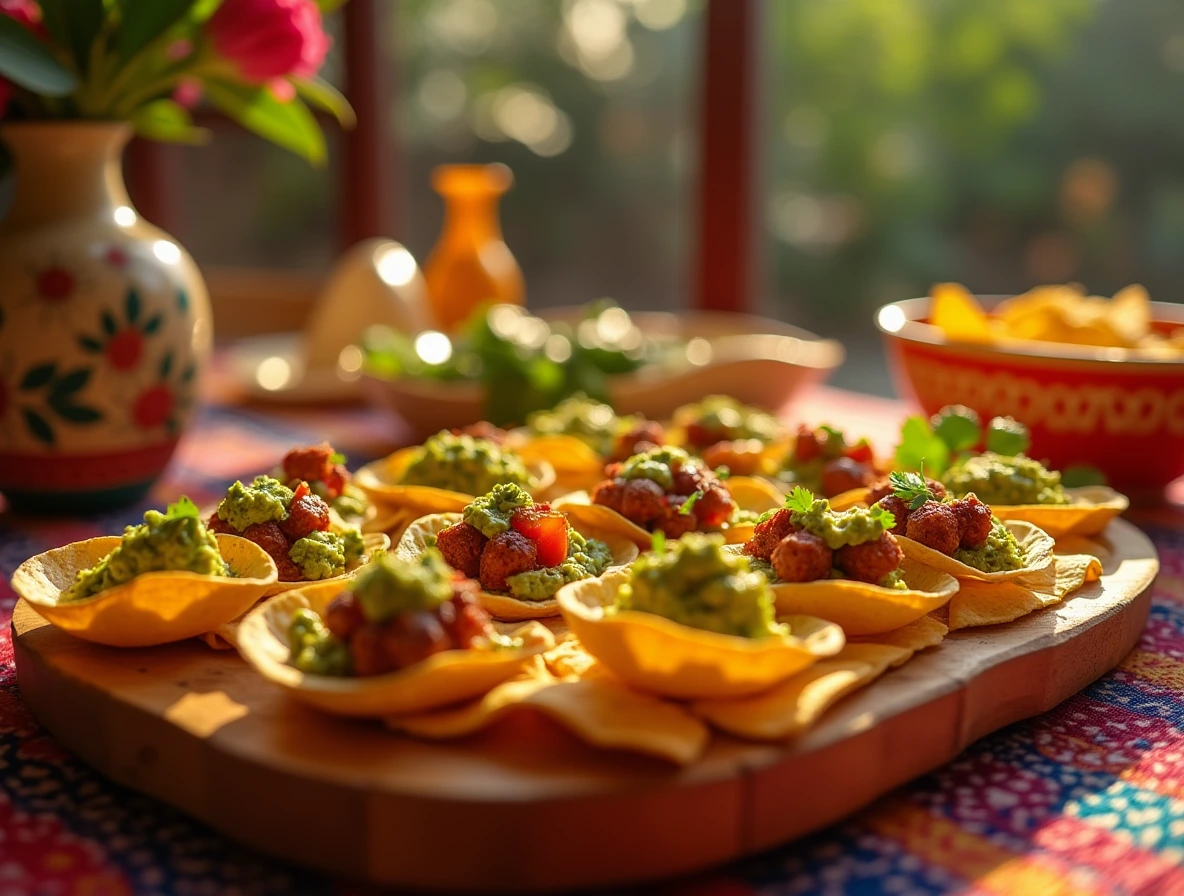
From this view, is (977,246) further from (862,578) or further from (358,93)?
(862,578)

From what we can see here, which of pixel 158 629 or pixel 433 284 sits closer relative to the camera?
pixel 158 629

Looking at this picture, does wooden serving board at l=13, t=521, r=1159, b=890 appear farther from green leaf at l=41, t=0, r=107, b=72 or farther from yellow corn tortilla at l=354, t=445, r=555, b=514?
green leaf at l=41, t=0, r=107, b=72

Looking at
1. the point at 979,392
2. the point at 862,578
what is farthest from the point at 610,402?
the point at 862,578

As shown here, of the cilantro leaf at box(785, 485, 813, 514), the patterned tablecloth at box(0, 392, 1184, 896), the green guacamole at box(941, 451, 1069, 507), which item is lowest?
the patterned tablecloth at box(0, 392, 1184, 896)

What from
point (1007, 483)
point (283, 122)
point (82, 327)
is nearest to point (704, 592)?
point (1007, 483)

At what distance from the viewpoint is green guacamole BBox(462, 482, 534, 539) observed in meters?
1.77

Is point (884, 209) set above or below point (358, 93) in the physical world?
below

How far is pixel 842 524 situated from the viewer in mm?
1649

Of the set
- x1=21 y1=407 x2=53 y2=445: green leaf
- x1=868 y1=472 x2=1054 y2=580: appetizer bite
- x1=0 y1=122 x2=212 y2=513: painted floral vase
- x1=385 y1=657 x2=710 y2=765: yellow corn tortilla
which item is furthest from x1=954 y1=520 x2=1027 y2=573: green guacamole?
x1=21 y1=407 x2=53 y2=445: green leaf

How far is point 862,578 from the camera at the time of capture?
162 centimetres

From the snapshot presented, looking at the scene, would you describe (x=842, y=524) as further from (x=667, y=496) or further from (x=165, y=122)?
(x=165, y=122)

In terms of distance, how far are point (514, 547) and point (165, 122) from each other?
62.0 inches

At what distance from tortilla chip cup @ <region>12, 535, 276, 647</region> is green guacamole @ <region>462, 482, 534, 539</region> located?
0.97ft

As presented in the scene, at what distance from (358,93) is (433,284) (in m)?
1.53
